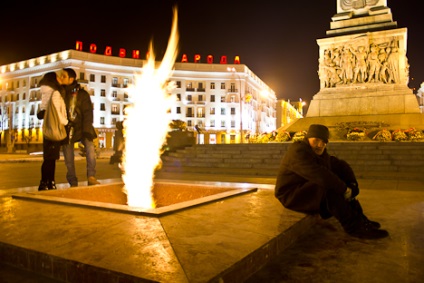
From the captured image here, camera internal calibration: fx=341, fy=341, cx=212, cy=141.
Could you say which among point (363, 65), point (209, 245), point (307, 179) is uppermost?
point (363, 65)

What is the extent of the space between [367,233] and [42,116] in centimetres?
497

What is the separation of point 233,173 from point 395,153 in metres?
5.60

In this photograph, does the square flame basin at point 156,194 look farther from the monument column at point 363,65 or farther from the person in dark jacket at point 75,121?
the monument column at point 363,65

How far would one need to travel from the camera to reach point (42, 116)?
5516 mm

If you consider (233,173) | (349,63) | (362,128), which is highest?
(349,63)

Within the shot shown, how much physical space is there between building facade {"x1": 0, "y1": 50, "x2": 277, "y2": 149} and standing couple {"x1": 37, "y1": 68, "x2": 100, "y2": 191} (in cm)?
5657

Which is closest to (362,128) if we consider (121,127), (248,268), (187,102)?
(121,127)

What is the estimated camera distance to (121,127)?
17.0 meters

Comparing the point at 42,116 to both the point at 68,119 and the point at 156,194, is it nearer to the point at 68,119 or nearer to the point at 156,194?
the point at 68,119

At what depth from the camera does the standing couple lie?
212 inches

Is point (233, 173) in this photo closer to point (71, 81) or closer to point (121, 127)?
point (71, 81)

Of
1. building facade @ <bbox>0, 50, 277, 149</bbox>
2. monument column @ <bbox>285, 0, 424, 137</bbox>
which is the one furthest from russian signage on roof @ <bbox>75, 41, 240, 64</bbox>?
monument column @ <bbox>285, 0, 424, 137</bbox>

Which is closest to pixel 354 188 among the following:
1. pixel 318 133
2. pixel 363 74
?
pixel 318 133

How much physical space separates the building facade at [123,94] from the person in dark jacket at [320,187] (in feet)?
195
